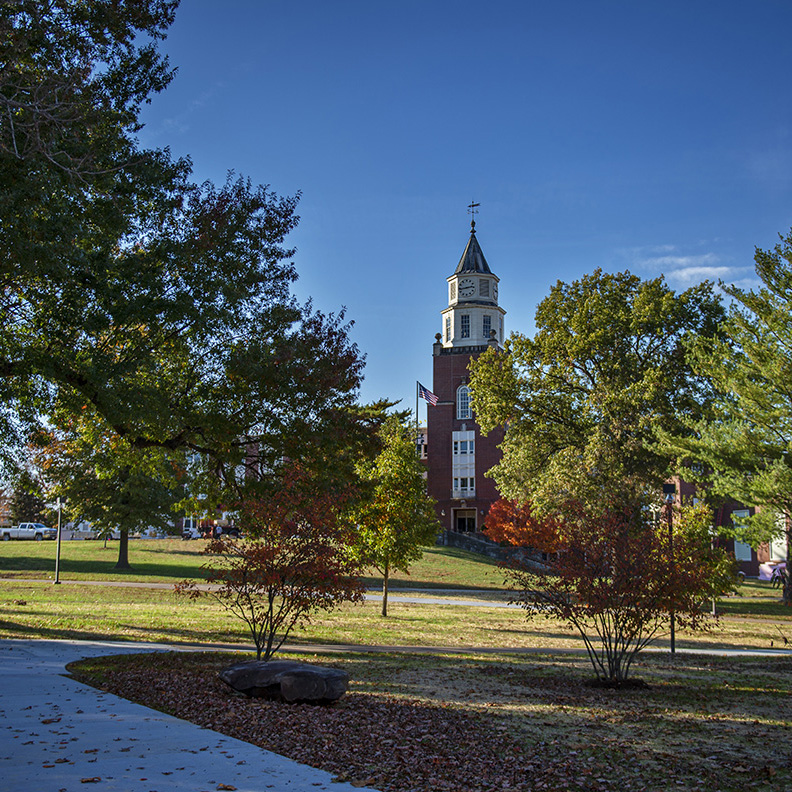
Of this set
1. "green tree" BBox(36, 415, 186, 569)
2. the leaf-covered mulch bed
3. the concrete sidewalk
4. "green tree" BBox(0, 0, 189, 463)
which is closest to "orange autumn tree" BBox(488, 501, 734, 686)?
the leaf-covered mulch bed

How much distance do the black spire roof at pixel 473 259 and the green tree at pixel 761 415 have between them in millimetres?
46827

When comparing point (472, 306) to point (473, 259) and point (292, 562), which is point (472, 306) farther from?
point (292, 562)

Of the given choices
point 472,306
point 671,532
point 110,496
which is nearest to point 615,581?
point 671,532

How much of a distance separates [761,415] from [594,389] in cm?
1068

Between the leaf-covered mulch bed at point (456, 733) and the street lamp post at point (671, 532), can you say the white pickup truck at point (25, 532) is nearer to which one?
the street lamp post at point (671, 532)

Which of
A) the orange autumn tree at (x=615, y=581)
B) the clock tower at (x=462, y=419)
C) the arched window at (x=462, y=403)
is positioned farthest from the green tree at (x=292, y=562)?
the arched window at (x=462, y=403)

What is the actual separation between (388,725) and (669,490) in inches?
858

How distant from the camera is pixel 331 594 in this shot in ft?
35.5

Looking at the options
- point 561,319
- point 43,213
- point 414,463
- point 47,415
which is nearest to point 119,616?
point 47,415

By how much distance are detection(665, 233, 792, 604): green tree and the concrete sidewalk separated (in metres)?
15.9

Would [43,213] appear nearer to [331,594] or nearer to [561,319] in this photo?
[331,594]

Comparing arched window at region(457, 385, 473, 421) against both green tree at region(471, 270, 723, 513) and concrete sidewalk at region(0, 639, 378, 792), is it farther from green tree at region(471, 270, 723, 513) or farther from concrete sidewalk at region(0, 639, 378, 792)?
concrete sidewalk at region(0, 639, 378, 792)

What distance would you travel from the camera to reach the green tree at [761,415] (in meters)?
19.0

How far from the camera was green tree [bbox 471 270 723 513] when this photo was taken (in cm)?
2850
